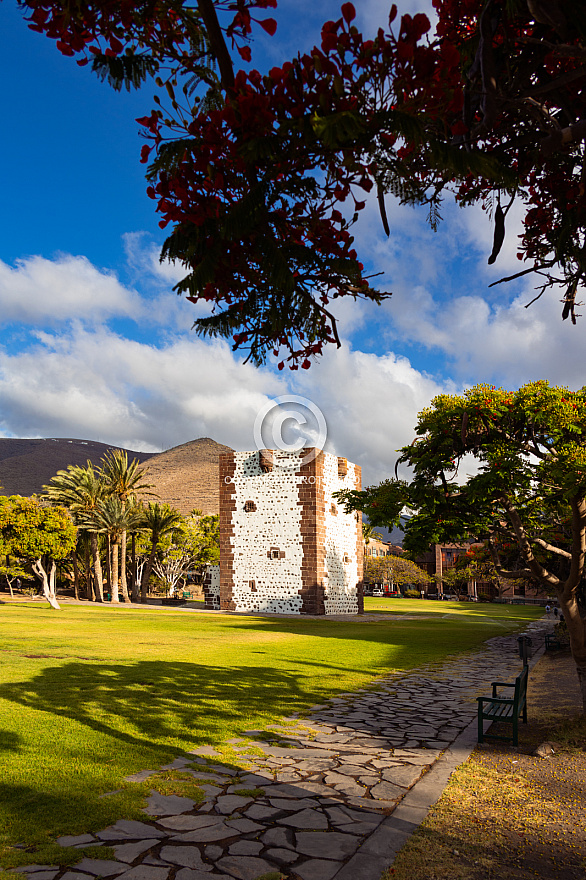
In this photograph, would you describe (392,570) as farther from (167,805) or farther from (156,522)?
(167,805)

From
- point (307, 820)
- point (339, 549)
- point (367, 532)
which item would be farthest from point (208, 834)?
point (339, 549)

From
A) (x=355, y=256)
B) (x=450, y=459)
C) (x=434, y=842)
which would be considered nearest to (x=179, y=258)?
(x=355, y=256)

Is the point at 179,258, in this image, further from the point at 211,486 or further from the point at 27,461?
the point at 27,461

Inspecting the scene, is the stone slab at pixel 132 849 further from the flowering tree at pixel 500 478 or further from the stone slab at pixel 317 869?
the flowering tree at pixel 500 478

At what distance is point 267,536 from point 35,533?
37.1 feet

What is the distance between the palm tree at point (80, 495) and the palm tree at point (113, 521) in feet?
1.73

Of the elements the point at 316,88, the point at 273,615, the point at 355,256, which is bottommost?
the point at 273,615

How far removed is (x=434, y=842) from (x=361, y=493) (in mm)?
5103

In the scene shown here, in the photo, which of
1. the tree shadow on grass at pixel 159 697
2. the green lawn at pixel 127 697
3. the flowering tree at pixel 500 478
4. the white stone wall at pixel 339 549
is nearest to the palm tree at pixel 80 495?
the white stone wall at pixel 339 549

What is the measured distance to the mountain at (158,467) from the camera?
100 meters

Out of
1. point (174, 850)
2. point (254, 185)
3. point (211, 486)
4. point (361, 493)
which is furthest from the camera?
point (211, 486)

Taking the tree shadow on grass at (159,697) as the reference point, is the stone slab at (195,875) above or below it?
above

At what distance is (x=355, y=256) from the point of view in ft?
9.12

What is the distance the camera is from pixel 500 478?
23.9ft
